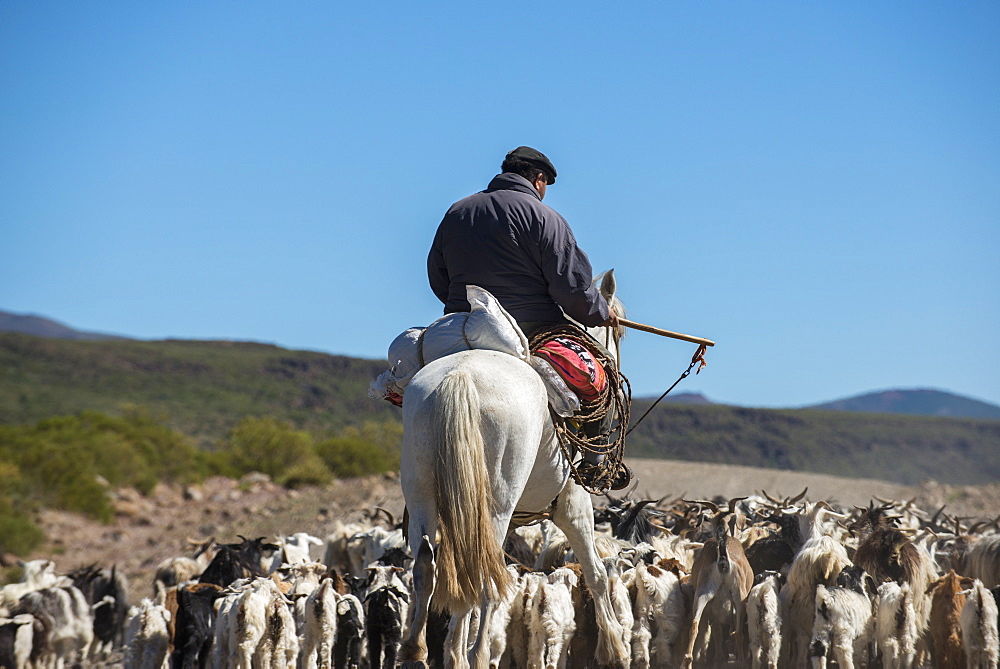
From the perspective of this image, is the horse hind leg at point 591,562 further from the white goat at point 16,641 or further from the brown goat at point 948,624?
the white goat at point 16,641

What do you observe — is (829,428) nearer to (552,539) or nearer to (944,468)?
(944,468)

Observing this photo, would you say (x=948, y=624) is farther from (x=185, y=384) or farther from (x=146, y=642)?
(x=185, y=384)

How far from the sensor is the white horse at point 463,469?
516 centimetres

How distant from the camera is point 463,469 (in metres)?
5.16

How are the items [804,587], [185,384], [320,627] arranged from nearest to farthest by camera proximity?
1. [320,627]
2. [804,587]
3. [185,384]

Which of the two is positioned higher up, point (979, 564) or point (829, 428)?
point (829, 428)

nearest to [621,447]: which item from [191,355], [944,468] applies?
[191,355]

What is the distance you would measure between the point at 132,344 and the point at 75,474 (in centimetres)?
5064

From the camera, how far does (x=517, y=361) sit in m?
5.76

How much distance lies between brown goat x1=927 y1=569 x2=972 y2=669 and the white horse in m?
3.80

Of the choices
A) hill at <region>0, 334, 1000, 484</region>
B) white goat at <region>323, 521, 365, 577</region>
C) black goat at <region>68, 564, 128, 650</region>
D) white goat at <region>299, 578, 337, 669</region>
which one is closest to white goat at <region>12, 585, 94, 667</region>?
black goat at <region>68, 564, 128, 650</region>

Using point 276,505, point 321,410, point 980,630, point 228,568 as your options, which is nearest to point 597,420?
point 980,630

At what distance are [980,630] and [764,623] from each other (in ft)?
4.89

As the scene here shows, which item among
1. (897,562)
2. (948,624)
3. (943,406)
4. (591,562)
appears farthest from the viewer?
(943,406)
